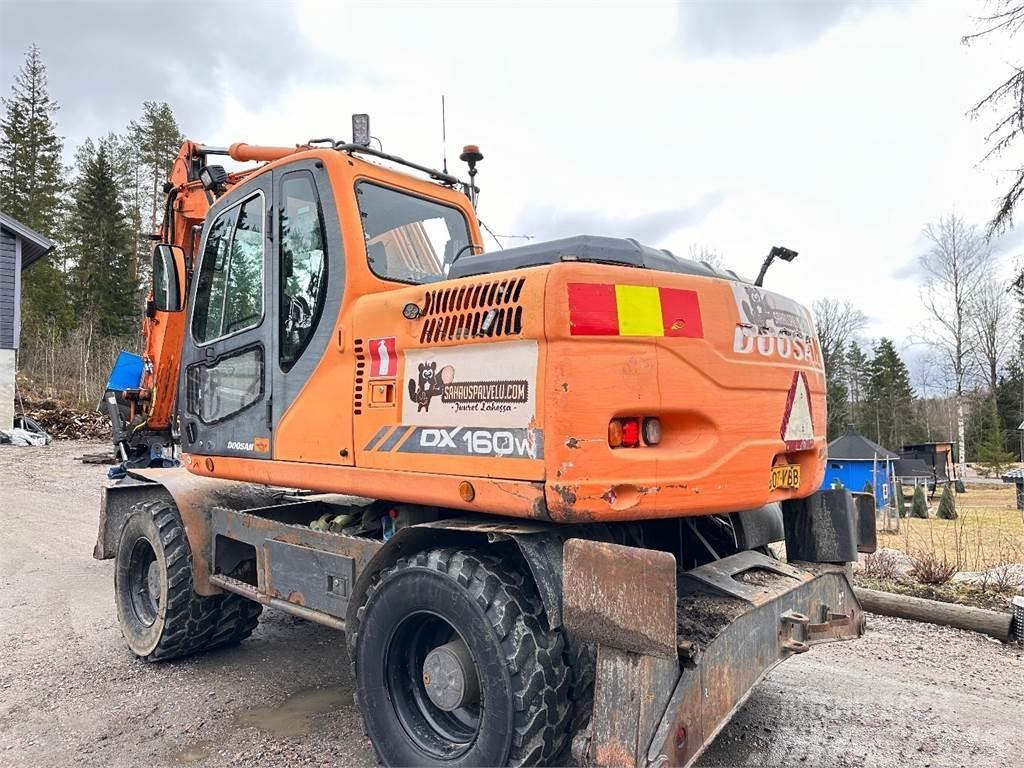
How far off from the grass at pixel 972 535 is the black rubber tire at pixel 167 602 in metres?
6.32

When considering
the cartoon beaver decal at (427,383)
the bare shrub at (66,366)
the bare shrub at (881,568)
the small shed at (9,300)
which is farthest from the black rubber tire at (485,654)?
the bare shrub at (66,366)

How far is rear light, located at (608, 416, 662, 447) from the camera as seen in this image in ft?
9.03

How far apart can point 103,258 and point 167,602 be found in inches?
1275

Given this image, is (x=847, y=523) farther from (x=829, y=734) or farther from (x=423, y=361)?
(x=423, y=361)

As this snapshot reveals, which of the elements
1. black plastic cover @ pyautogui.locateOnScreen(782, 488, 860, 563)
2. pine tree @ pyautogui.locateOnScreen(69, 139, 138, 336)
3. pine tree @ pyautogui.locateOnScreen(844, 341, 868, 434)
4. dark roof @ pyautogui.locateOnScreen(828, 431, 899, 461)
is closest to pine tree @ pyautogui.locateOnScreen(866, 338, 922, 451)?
pine tree @ pyautogui.locateOnScreen(844, 341, 868, 434)

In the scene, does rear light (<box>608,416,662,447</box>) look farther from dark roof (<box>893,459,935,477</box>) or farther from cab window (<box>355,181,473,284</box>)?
dark roof (<box>893,459,935,477</box>)

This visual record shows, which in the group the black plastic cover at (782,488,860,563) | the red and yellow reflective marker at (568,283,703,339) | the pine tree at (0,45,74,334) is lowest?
the black plastic cover at (782,488,860,563)

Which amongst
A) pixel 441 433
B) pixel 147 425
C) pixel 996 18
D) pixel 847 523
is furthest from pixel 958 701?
pixel 996 18

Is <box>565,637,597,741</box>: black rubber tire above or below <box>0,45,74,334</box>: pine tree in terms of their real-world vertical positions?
below

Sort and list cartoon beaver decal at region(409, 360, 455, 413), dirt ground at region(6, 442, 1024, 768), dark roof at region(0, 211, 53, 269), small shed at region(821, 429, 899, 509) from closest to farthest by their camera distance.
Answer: cartoon beaver decal at region(409, 360, 455, 413), dirt ground at region(6, 442, 1024, 768), dark roof at region(0, 211, 53, 269), small shed at region(821, 429, 899, 509)

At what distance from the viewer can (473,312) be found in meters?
2.97

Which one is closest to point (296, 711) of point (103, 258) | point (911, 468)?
point (911, 468)

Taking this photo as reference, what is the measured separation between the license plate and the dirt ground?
1.35 meters

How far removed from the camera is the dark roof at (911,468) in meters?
26.3
